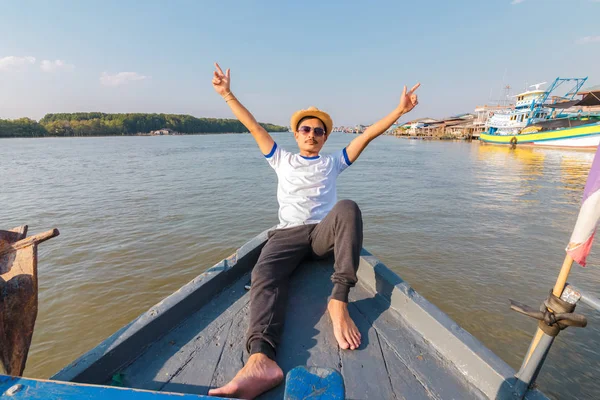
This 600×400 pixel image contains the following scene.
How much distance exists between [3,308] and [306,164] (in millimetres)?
2150

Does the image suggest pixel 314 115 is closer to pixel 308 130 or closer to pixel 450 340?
pixel 308 130

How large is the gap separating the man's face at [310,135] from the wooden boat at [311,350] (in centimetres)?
129

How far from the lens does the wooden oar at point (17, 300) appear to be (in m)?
1.30

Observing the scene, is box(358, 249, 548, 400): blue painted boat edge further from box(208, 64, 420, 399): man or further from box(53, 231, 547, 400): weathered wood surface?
box(208, 64, 420, 399): man

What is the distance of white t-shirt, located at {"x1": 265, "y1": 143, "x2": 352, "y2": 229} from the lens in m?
2.52

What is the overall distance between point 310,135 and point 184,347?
6.46ft

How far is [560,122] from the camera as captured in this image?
2730 centimetres

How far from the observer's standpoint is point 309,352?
1692mm

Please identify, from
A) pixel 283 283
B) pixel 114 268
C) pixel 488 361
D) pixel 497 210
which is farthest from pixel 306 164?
pixel 497 210

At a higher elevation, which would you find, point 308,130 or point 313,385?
point 308,130

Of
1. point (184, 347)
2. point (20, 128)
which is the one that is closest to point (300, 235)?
point (184, 347)

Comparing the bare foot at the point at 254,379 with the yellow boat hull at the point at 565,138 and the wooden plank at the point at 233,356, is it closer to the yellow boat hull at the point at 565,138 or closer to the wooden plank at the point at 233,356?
the wooden plank at the point at 233,356

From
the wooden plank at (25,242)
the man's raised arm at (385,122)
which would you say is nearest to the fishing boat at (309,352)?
the wooden plank at (25,242)

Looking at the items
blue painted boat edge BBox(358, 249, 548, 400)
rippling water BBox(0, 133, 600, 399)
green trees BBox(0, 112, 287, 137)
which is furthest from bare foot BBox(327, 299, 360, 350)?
green trees BBox(0, 112, 287, 137)
